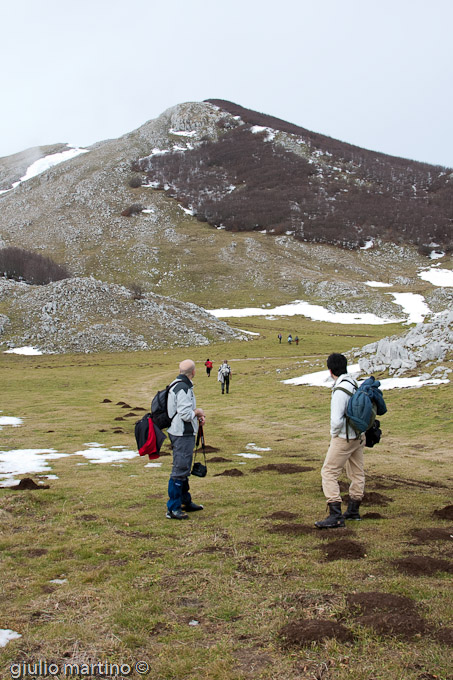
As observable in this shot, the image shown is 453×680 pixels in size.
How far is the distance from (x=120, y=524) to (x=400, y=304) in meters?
121

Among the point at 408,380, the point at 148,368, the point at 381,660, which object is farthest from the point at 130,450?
the point at 148,368

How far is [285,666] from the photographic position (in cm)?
520

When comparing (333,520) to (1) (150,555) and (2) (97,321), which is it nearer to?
(1) (150,555)

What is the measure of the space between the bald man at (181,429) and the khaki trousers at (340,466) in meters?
3.00

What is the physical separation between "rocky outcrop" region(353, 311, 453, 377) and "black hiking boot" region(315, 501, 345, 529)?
982 inches

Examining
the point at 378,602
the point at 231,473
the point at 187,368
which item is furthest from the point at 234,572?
the point at 231,473

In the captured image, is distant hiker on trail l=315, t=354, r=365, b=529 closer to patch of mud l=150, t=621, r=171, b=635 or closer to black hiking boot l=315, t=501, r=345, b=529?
black hiking boot l=315, t=501, r=345, b=529

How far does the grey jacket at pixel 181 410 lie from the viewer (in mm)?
10562

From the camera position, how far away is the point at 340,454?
10219 millimetres

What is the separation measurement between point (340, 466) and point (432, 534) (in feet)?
7.13

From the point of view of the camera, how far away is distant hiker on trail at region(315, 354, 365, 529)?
32.9ft

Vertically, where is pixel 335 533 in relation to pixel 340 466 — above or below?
below

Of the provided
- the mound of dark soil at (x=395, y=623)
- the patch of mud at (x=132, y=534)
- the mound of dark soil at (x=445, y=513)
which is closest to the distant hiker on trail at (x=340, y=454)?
the mound of dark soil at (x=445, y=513)

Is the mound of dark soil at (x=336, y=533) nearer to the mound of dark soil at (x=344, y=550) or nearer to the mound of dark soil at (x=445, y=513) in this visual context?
the mound of dark soil at (x=344, y=550)
